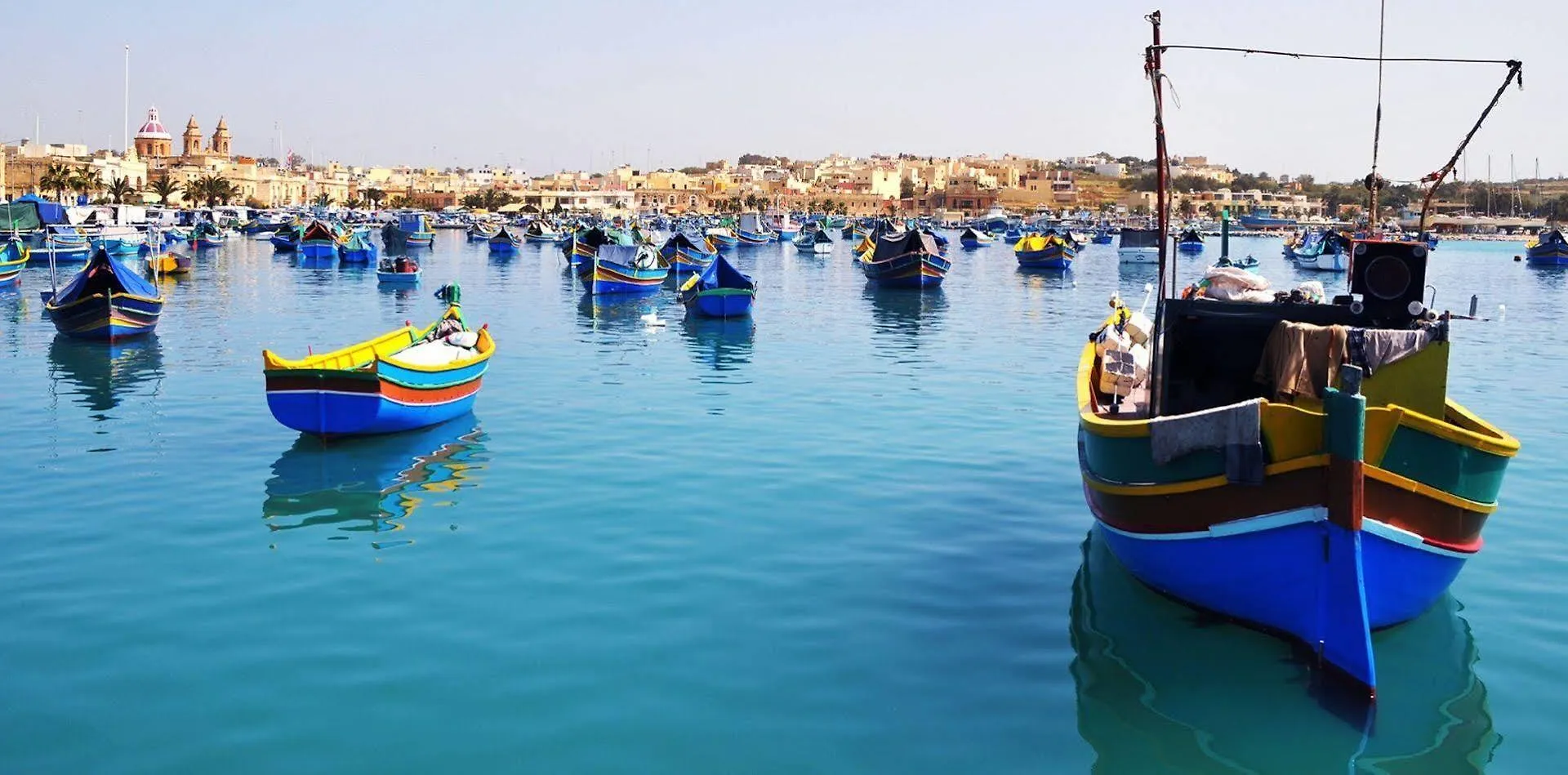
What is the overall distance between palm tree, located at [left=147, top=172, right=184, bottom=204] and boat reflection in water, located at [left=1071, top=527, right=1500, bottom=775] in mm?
146750

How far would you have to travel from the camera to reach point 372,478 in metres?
15.7

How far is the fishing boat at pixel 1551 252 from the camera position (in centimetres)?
7725

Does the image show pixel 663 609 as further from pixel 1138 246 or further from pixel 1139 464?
pixel 1138 246

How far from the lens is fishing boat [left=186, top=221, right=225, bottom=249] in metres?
87.1

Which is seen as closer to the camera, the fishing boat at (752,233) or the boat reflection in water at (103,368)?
the boat reflection in water at (103,368)

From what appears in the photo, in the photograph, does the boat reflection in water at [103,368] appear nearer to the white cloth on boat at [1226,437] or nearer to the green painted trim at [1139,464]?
the green painted trim at [1139,464]

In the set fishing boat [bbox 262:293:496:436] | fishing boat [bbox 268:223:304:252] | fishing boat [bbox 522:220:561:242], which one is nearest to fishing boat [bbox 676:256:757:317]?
fishing boat [bbox 262:293:496:436]

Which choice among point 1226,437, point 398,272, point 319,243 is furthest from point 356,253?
point 1226,437

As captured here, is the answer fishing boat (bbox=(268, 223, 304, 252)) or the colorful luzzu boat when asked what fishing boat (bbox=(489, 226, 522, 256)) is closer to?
fishing boat (bbox=(268, 223, 304, 252))

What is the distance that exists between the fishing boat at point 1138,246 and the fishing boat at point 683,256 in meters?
35.3

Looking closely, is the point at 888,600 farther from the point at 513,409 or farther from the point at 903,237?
the point at 903,237

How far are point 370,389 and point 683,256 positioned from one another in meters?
43.5

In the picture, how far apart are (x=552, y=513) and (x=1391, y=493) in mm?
8435

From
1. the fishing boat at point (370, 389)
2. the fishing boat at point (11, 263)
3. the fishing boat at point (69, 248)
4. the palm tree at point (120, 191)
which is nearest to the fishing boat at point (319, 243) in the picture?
the fishing boat at point (69, 248)
